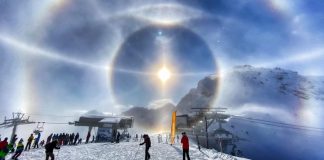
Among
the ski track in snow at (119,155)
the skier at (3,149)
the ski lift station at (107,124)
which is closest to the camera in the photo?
the skier at (3,149)

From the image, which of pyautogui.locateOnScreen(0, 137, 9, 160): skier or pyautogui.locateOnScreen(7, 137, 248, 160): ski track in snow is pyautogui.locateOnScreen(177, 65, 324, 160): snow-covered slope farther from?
pyautogui.locateOnScreen(0, 137, 9, 160): skier

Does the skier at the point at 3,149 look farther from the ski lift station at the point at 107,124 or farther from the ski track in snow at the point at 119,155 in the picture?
the ski lift station at the point at 107,124

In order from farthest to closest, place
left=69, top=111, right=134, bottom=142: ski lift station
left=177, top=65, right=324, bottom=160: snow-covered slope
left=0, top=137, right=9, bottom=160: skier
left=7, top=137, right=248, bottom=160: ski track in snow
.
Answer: left=177, top=65, right=324, bottom=160: snow-covered slope < left=69, top=111, right=134, bottom=142: ski lift station < left=7, top=137, right=248, bottom=160: ski track in snow < left=0, top=137, right=9, bottom=160: skier

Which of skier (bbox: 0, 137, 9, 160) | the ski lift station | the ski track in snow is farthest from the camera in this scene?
the ski lift station

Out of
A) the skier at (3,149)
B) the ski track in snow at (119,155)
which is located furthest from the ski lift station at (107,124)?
the skier at (3,149)

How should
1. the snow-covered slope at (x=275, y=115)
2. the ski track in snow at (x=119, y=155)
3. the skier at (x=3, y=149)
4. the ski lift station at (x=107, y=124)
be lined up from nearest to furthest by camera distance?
the skier at (x=3, y=149)
the ski track in snow at (x=119, y=155)
the ski lift station at (x=107, y=124)
the snow-covered slope at (x=275, y=115)

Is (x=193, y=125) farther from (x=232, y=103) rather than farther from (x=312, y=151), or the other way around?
(x=232, y=103)

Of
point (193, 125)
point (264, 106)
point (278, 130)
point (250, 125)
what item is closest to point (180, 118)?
point (193, 125)

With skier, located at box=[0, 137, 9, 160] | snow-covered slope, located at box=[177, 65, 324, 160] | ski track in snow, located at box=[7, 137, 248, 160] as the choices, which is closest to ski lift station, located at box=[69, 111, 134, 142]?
ski track in snow, located at box=[7, 137, 248, 160]

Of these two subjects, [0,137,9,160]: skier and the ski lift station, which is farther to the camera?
the ski lift station

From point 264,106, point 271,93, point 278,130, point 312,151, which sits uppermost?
point 271,93

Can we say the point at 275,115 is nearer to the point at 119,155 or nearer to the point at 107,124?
the point at 107,124
